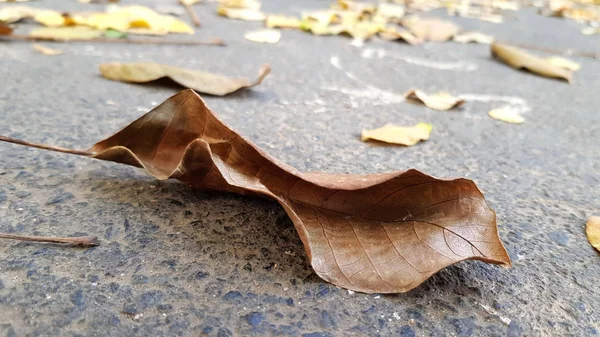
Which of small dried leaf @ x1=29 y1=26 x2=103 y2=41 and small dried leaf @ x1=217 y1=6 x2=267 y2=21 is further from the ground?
small dried leaf @ x1=29 y1=26 x2=103 y2=41

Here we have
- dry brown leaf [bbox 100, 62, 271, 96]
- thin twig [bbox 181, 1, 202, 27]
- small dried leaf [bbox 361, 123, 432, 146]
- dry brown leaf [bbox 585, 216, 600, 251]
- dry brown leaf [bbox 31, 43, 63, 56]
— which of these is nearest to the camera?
dry brown leaf [bbox 585, 216, 600, 251]

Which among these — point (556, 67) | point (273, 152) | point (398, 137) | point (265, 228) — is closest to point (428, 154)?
point (398, 137)

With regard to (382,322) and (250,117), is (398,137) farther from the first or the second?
(382,322)

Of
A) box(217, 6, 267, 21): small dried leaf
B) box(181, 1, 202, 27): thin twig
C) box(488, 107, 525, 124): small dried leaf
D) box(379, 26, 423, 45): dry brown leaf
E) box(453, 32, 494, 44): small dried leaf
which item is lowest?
box(453, 32, 494, 44): small dried leaf

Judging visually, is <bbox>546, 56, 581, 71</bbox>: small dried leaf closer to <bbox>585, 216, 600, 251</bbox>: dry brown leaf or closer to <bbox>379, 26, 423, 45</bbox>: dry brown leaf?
<bbox>379, 26, 423, 45</bbox>: dry brown leaf

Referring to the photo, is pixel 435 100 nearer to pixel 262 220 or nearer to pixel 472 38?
pixel 262 220

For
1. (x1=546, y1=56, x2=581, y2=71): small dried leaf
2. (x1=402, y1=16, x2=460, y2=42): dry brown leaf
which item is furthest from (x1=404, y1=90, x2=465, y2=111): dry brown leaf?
(x1=402, y1=16, x2=460, y2=42): dry brown leaf

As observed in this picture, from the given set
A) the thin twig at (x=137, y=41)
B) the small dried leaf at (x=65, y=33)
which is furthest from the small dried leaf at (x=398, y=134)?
the small dried leaf at (x=65, y=33)

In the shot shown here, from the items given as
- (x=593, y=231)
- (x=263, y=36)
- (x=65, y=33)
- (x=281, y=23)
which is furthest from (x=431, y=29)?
(x=593, y=231)
